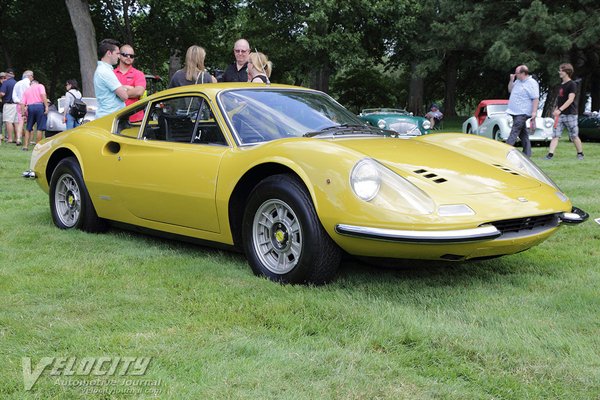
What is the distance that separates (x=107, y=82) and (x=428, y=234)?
438 centimetres

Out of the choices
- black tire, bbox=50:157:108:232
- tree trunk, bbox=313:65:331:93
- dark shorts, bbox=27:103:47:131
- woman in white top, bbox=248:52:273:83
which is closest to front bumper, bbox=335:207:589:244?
black tire, bbox=50:157:108:232

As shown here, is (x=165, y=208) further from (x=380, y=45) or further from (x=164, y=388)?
(x=380, y=45)

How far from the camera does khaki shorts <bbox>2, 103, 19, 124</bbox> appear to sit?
1527 cm

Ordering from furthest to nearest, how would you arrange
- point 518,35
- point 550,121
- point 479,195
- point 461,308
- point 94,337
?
point 518,35
point 550,121
point 479,195
point 461,308
point 94,337

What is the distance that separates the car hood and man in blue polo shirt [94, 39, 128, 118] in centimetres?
334

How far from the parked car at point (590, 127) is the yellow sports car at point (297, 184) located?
15915 millimetres

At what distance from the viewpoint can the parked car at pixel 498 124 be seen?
55.1 ft

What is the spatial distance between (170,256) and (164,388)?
7.52 feet

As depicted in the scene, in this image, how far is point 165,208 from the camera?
15.6 feet

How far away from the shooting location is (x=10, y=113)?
15375 millimetres

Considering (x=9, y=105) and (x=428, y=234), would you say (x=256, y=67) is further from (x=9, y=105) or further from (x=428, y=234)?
(x=9, y=105)

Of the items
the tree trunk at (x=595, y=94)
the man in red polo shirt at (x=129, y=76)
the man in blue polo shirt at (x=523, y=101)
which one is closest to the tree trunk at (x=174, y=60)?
the man in blue polo shirt at (x=523, y=101)

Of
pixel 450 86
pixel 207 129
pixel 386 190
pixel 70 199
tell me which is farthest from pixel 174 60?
pixel 386 190

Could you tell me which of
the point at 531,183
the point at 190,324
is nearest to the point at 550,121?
the point at 531,183
